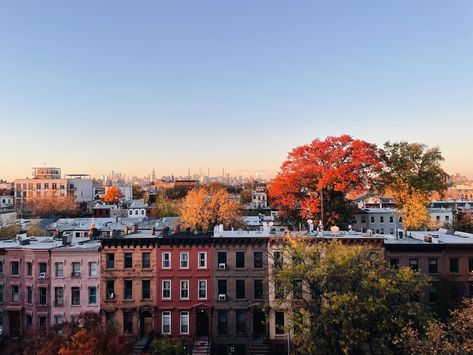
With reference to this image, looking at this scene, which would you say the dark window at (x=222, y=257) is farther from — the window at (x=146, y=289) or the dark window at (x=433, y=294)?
the dark window at (x=433, y=294)

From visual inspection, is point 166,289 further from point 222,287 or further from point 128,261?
point 222,287

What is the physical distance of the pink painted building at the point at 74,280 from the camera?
Answer: 3500 cm

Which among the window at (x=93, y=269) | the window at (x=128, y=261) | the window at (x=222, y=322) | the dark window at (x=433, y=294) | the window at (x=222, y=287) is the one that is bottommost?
the window at (x=222, y=322)

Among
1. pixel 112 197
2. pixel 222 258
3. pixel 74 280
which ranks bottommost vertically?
pixel 74 280

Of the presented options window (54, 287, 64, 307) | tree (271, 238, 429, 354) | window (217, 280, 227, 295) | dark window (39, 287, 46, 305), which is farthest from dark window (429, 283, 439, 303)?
dark window (39, 287, 46, 305)

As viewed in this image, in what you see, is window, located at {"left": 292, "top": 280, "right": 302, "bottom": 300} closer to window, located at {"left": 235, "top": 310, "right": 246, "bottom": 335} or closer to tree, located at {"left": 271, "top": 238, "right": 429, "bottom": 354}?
tree, located at {"left": 271, "top": 238, "right": 429, "bottom": 354}

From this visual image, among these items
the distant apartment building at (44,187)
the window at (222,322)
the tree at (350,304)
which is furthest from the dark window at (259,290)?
the distant apartment building at (44,187)

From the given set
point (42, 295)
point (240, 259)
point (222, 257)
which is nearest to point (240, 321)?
point (240, 259)

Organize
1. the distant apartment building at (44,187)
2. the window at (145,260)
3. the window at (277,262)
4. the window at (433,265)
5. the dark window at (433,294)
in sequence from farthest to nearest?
the distant apartment building at (44,187) < the window at (145,260) < the window at (433,265) < the dark window at (433,294) < the window at (277,262)

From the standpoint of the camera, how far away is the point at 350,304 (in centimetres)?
2408

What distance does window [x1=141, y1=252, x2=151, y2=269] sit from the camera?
35250 mm

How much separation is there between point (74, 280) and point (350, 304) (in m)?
23.1

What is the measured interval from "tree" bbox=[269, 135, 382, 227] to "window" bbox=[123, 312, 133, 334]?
26.7 metres

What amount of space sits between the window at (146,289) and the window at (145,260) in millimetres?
1243
